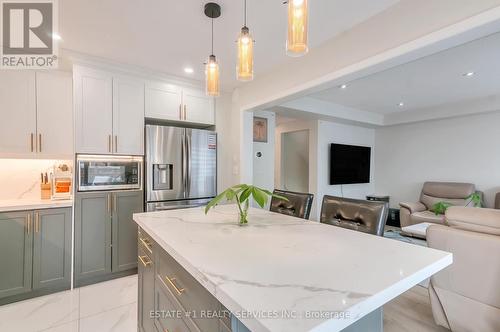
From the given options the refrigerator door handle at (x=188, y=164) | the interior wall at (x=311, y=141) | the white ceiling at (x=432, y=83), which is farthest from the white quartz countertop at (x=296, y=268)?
the interior wall at (x=311, y=141)

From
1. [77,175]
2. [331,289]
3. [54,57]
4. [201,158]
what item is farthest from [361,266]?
[54,57]

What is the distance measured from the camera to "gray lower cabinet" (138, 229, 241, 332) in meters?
0.82

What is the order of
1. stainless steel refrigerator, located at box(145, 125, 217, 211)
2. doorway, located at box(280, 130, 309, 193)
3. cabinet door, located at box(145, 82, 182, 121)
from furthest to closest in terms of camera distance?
doorway, located at box(280, 130, 309, 193) < cabinet door, located at box(145, 82, 182, 121) < stainless steel refrigerator, located at box(145, 125, 217, 211)

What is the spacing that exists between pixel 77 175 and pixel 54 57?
126cm

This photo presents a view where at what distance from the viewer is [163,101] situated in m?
3.04

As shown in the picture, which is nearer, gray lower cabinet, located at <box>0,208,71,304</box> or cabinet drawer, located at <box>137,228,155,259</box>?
cabinet drawer, located at <box>137,228,155,259</box>

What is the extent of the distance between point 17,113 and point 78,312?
6.81 ft

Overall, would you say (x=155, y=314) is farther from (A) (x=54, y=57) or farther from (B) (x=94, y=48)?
(A) (x=54, y=57)

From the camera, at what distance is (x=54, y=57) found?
2.44m

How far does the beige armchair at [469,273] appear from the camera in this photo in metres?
1.45

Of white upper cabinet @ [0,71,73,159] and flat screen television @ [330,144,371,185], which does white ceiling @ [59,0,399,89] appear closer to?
white upper cabinet @ [0,71,73,159]

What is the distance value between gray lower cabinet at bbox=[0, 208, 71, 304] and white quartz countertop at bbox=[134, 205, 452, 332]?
166cm

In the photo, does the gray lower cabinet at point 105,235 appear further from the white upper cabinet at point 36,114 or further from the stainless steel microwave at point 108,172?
the white upper cabinet at point 36,114

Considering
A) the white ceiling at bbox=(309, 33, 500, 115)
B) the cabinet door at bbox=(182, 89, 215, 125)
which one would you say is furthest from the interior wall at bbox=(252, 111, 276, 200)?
the white ceiling at bbox=(309, 33, 500, 115)
